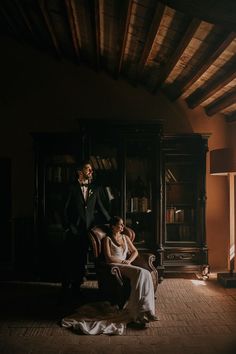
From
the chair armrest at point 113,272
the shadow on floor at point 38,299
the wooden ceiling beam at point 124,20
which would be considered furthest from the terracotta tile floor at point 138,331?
the wooden ceiling beam at point 124,20

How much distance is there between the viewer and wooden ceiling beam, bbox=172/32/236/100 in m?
3.87

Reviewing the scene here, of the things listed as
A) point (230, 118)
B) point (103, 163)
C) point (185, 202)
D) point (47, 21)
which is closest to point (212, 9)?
point (47, 21)

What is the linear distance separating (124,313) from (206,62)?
120 inches

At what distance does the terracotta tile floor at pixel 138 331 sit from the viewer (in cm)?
349

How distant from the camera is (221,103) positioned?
6.00 meters

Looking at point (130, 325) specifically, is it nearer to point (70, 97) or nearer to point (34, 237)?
point (34, 237)

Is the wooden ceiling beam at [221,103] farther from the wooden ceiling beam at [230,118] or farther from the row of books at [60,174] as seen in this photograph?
the row of books at [60,174]

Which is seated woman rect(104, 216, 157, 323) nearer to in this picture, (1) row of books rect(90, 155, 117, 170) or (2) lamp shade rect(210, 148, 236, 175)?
(1) row of books rect(90, 155, 117, 170)

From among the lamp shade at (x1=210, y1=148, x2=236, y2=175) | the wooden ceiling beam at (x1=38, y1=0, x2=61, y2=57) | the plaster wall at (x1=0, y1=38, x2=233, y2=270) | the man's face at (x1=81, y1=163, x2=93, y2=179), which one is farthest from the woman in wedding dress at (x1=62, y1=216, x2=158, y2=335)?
the wooden ceiling beam at (x1=38, y1=0, x2=61, y2=57)

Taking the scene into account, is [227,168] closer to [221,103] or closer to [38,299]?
[221,103]

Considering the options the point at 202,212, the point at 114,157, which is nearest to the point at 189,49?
the point at 114,157

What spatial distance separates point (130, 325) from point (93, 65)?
4.34m

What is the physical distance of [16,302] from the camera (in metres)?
4.90

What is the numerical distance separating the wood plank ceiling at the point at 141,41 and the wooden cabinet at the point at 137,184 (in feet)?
2.76
